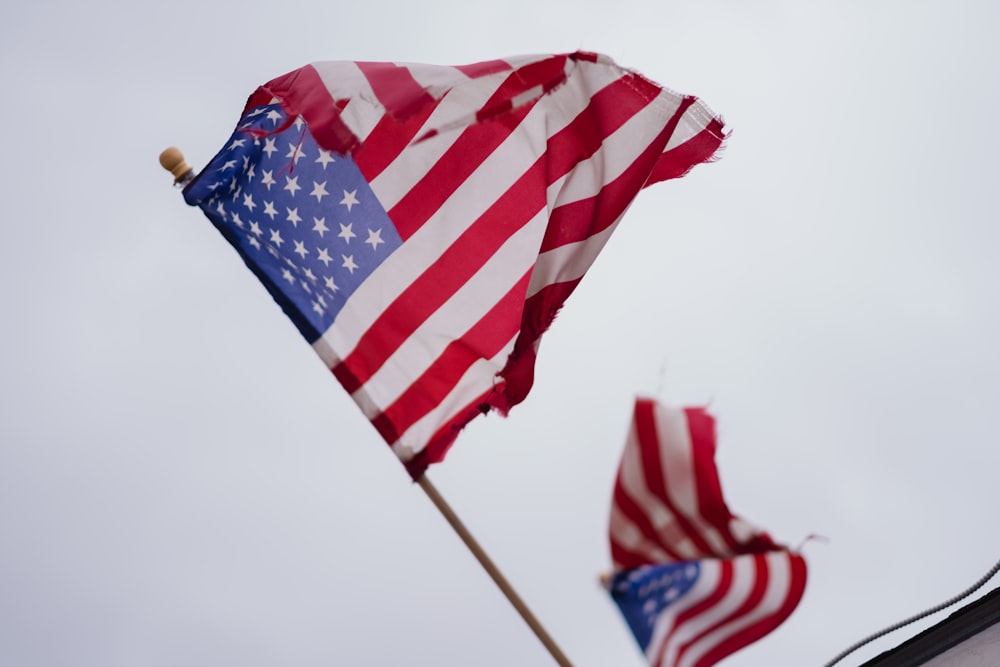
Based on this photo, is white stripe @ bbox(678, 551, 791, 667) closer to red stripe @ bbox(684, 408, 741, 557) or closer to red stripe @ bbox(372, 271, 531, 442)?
red stripe @ bbox(684, 408, 741, 557)

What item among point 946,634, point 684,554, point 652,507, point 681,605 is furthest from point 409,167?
point 946,634

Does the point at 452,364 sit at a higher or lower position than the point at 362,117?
lower

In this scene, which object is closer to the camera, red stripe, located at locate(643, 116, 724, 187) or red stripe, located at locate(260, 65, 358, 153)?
red stripe, located at locate(260, 65, 358, 153)

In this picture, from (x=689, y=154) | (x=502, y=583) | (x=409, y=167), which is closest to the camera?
(x=502, y=583)

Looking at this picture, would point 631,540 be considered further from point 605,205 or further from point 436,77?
point 436,77

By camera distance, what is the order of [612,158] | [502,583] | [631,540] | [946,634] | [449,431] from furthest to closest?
[946,634], [612,158], [449,431], [502,583], [631,540]

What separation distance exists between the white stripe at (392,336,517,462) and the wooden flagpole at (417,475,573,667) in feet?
2.37

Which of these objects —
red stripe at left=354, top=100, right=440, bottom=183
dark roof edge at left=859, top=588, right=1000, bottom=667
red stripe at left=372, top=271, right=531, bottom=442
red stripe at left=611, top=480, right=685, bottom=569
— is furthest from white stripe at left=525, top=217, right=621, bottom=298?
dark roof edge at left=859, top=588, right=1000, bottom=667

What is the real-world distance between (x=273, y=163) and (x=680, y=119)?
8.71 ft

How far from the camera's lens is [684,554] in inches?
185

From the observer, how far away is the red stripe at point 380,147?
673cm

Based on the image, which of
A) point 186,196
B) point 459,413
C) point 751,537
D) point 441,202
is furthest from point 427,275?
point 751,537

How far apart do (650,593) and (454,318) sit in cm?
252

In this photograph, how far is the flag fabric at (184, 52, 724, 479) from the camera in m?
6.57
